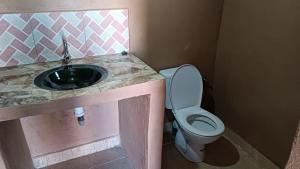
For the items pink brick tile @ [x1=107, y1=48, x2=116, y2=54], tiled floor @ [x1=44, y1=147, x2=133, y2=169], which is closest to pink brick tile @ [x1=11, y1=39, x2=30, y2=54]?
pink brick tile @ [x1=107, y1=48, x2=116, y2=54]

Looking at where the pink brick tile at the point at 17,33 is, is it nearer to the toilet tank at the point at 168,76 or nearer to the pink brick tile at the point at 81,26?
the pink brick tile at the point at 81,26

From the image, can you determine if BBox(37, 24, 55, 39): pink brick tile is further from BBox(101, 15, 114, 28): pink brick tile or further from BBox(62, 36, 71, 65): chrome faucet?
BBox(101, 15, 114, 28): pink brick tile

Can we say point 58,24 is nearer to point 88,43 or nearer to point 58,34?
point 58,34

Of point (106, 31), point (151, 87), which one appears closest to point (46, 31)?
point (106, 31)

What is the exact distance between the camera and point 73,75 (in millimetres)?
1585

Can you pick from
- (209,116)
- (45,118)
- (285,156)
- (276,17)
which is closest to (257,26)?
(276,17)

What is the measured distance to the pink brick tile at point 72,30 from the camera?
161cm

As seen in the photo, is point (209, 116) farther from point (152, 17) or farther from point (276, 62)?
point (152, 17)

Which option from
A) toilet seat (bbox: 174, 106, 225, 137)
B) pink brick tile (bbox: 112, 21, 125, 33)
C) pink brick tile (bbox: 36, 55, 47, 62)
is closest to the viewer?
pink brick tile (bbox: 36, 55, 47, 62)

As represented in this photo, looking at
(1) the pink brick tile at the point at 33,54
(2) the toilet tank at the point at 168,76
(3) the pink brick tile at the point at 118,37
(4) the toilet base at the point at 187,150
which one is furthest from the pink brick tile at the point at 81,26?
(4) the toilet base at the point at 187,150

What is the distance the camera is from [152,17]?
184 cm

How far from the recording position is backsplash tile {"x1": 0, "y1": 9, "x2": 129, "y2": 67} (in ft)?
4.90

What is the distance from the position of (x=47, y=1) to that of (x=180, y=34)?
1072mm

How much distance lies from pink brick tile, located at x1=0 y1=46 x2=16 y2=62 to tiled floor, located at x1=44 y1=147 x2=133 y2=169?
0.97 meters
